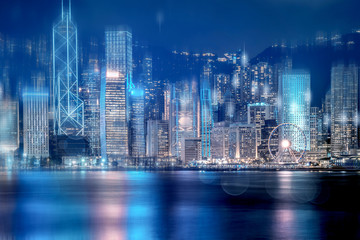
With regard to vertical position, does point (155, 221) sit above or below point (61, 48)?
below

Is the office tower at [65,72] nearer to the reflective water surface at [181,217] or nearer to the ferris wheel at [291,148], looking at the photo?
the ferris wheel at [291,148]

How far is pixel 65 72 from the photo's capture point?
182000mm

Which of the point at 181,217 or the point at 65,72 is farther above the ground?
the point at 65,72

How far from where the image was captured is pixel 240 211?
149 feet

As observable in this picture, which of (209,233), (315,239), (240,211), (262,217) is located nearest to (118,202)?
(240,211)

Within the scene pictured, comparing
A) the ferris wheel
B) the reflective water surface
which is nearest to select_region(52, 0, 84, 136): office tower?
the ferris wheel

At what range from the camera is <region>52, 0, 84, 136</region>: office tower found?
6998 inches

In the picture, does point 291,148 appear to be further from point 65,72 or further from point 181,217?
point 181,217

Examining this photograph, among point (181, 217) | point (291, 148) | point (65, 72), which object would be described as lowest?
point (291, 148)

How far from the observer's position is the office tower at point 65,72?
178 meters

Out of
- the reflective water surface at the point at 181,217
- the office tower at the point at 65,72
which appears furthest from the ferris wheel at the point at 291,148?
the reflective water surface at the point at 181,217

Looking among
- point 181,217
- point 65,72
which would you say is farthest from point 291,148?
point 181,217

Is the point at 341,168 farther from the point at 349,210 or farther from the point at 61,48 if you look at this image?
the point at 349,210

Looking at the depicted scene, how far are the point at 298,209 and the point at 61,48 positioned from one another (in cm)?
14452
